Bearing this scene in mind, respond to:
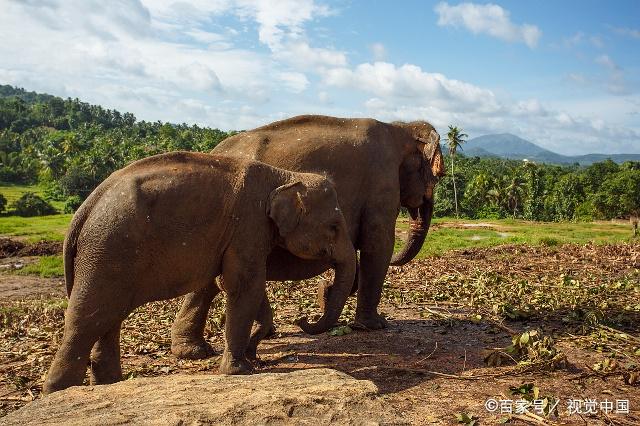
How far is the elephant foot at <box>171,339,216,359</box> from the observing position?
768 cm

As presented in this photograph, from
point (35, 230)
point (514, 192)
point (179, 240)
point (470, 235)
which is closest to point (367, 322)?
point (179, 240)

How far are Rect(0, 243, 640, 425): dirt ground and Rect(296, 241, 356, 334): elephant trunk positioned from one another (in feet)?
1.65

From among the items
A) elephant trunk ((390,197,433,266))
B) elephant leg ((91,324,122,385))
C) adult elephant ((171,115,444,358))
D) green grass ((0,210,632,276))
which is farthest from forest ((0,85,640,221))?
elephant leg ((91,324,122,385))

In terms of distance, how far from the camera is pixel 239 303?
6434 mm

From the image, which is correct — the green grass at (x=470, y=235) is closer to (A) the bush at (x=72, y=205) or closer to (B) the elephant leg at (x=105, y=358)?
(A) the bush at (x=72, y=205)

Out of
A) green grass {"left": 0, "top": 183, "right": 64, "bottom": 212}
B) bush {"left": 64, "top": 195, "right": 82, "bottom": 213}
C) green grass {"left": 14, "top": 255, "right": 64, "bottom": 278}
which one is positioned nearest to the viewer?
green grass {"left": 14, "top": 255, "right": 64, "bottom": 278}

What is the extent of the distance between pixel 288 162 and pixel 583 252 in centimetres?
1350

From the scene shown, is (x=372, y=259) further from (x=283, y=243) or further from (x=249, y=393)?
(x=249, y=393)

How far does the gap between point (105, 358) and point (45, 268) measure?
15882 mm

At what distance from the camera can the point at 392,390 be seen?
6.10m

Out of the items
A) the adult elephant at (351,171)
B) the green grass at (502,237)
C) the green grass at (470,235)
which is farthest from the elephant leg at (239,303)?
the green grass at (470,235)

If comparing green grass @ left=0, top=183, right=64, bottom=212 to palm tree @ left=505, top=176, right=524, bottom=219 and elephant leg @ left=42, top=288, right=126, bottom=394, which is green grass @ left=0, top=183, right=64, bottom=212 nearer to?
palm tree @ left=505, top=176, right=524, bottom=219

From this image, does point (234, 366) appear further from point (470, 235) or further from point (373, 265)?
point (470, 235)

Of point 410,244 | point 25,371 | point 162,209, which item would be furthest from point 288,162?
point 25,371
